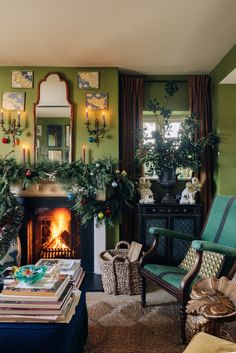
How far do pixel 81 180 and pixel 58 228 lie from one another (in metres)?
0.78

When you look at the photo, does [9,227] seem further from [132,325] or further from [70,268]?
[132,325]

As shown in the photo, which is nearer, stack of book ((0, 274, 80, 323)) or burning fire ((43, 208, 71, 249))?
stack of book ((0, 274, 80, 323))

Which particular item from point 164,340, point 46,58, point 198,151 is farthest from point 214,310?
point 46,58

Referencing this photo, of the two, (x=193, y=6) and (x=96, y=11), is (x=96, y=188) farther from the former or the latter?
(x=193, y=6)

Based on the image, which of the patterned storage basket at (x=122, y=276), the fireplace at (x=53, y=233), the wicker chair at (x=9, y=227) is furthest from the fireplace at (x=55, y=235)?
the wicker chair at (x=9, y=227)

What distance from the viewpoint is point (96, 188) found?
3.32 m

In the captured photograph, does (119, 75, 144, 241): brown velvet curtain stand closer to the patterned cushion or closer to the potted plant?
the potted plant

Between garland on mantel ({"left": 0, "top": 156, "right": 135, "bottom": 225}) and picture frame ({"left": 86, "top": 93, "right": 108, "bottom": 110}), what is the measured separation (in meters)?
0.74

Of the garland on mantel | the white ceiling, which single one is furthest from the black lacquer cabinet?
the white ceiling

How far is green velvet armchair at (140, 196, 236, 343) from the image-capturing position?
2057mm

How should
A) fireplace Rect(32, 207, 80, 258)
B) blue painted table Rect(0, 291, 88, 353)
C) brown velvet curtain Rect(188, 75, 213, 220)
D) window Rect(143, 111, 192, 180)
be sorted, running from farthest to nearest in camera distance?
1. window Rect(143, 111, 192, 180)
2. brown velvet curtain Rect(188, 75, 213, 220)
3. fireplace Rect(32, 207, 80, 258)
4. blue painted table Rect(0, 291, 88, 353)

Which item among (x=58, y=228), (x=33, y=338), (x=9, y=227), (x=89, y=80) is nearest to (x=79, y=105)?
(x=89, y=80)

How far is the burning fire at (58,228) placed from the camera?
3594 millimetres

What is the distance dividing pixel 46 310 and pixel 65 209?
218 cm
